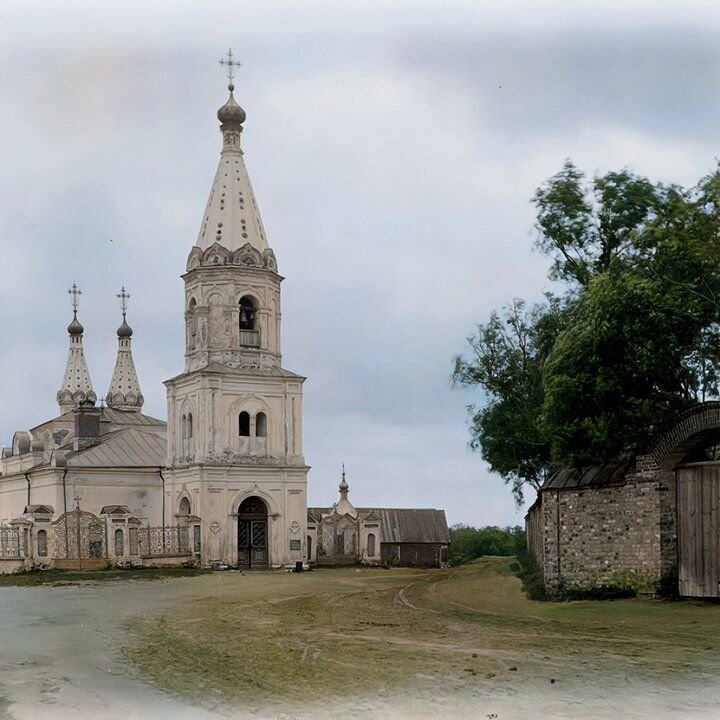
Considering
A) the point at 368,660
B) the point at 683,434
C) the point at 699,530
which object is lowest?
the point at 368,660

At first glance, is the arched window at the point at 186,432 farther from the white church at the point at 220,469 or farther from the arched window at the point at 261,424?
the arched window at the point at 261,424

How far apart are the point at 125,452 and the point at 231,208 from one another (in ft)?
38.8

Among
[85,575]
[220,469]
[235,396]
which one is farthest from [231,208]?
[85,575]

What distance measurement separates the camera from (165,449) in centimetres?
4859

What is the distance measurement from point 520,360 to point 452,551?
93.9 feet

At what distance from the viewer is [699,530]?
16.9 meters

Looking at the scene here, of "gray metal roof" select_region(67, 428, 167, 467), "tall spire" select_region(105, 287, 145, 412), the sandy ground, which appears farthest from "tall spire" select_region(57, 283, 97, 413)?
the sandy ground

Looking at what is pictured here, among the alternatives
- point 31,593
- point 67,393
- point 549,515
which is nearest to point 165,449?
point 67,393

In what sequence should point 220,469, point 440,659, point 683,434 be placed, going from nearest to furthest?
point 440,659 < point 683,434 < point 220,469

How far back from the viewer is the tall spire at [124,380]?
204ft

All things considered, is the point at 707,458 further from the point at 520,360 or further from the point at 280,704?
the point at 520,360

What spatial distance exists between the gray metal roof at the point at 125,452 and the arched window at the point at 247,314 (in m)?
7.86

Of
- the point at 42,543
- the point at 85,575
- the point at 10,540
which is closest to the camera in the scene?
the point at 85,575

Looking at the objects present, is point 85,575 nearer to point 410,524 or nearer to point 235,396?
point 235,396
